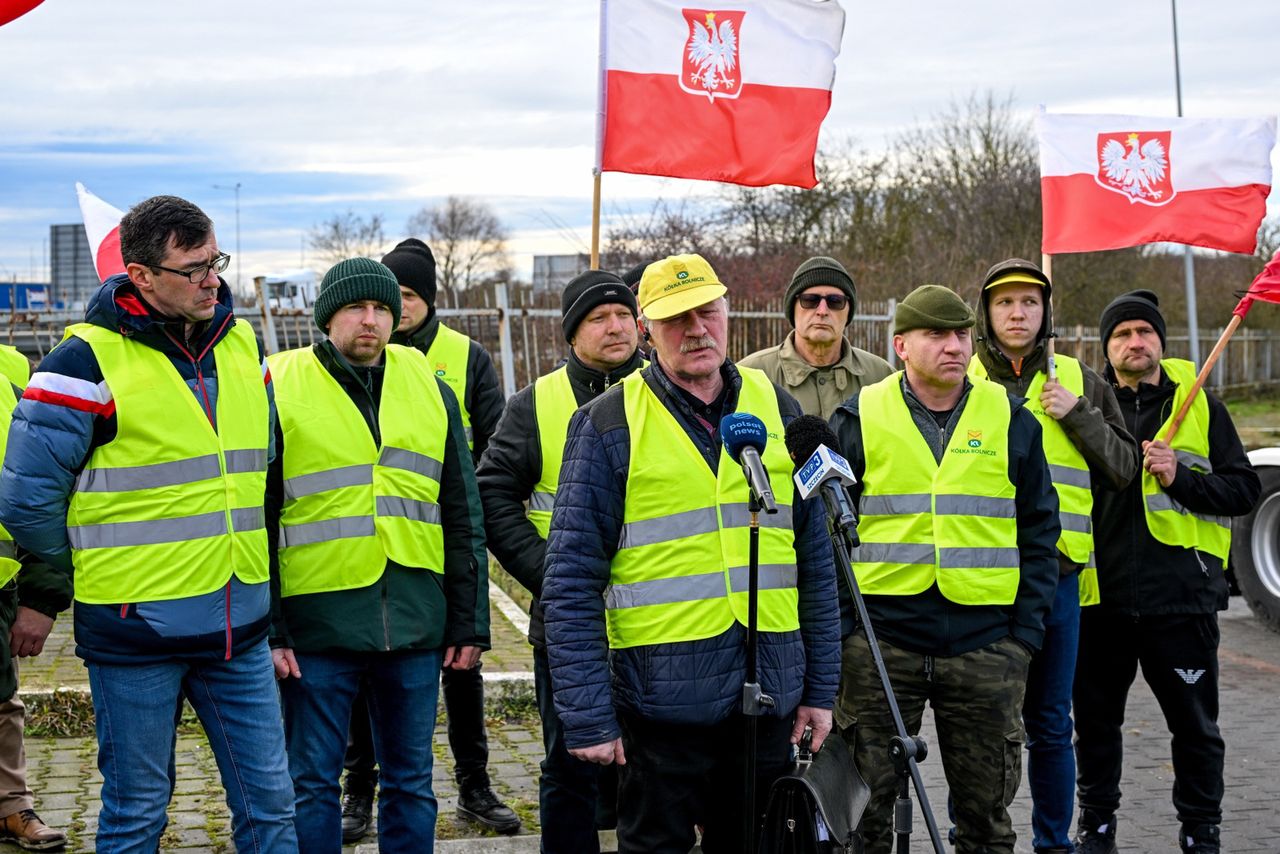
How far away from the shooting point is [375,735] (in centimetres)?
479

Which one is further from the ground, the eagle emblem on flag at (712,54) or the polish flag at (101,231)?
the eagle emblem on flag at (712,54)

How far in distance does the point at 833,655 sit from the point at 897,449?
3.06 feet

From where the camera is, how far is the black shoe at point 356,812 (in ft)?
18.7

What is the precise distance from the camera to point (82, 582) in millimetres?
3941

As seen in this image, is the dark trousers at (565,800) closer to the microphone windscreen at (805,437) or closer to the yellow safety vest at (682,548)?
the yellow safety vest at (682,548)

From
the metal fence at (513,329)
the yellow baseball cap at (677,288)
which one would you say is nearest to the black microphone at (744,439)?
the yellow baseball cap at (677,288)

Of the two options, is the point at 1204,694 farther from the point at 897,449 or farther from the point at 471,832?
the point at 471,832

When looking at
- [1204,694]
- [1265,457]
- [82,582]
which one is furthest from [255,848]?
[1265,457]

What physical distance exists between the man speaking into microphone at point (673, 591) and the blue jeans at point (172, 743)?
95cm

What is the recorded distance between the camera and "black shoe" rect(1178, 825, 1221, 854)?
5.44 m

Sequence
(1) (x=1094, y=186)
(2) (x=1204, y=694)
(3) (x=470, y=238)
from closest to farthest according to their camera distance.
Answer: (2) (x=1204, y=694) → (1) (x=1094, y=186) → (3) (x=470, y=238)

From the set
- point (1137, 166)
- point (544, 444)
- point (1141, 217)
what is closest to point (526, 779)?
point (544, 444)

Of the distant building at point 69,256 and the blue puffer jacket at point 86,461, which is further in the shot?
the distant building at point 69,256

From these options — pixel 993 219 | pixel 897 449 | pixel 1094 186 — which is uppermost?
pixel 993 219
